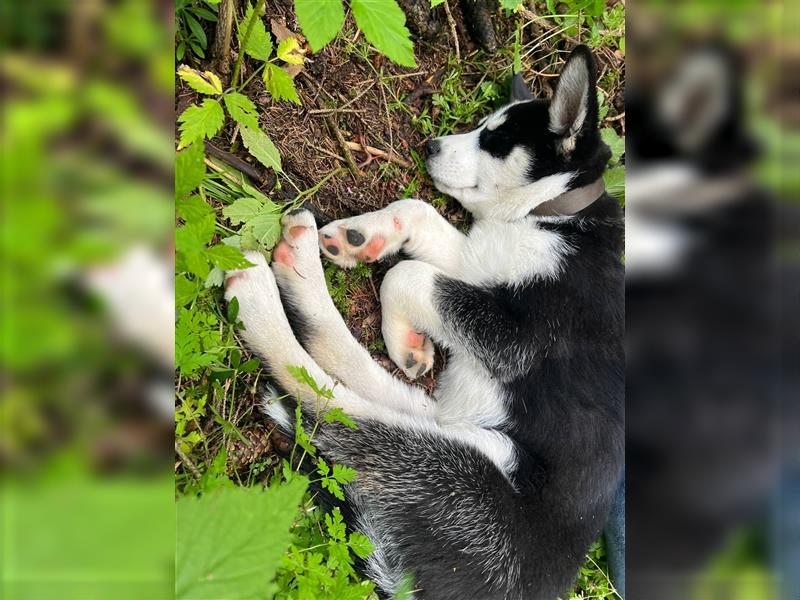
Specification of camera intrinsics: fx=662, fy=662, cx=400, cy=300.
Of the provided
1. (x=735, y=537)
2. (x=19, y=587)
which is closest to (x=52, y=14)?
(x=19, y=587)

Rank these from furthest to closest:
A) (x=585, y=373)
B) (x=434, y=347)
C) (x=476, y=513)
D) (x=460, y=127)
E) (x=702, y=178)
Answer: (x=460, y=127) → (x=434, y=347) → (x=585, y=373) → (x=476, y=513) → (x=702, y=178)

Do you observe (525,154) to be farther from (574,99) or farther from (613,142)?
(613,142)

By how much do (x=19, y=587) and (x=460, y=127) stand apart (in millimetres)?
3609

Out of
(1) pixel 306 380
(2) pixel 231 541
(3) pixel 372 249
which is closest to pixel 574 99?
(3) pixel 372 249

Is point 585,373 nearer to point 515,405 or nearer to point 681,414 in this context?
point 515,405

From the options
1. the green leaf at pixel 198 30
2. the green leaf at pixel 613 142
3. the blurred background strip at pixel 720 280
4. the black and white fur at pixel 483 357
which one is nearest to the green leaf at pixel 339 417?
the black and white fur at pixel 483 357

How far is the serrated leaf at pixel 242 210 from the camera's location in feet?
9.66

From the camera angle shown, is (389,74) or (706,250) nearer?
(706,250)

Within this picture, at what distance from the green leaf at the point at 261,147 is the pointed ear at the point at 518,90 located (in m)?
1.55

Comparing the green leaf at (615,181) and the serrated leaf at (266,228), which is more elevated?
the serrated leaf at (266,228)

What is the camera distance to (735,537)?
862 mm

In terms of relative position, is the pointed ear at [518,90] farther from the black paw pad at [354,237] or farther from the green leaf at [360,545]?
the green leaf at [360,545]

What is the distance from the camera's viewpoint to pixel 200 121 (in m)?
2.61

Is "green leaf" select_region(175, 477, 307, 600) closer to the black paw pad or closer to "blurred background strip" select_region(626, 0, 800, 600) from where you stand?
"blurred background strip" select_region(626, 0, 800, 600)
